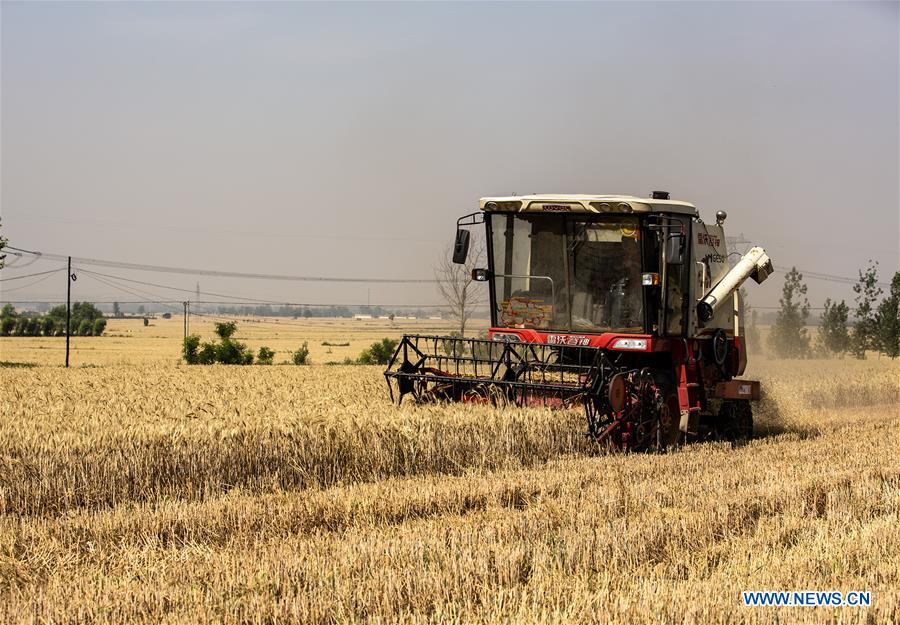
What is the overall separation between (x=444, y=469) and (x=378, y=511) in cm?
239

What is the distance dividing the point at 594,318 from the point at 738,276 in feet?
7.83

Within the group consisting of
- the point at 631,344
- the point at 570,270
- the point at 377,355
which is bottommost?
the point at 377,355

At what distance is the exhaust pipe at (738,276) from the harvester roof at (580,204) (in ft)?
3.67

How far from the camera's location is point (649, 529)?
6254mm

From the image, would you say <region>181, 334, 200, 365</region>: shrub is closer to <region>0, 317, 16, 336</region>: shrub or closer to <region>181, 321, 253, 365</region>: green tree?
<region>181, 321, 253, 365</region>: green tree

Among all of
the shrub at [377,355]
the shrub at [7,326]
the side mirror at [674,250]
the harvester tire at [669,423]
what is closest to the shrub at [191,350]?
the shrub at [377,355]

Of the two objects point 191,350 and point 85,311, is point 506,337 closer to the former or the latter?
point 191,350

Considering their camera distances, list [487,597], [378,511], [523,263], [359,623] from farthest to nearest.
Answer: [523,263] → [378,511] → [487,597] → [359,623]

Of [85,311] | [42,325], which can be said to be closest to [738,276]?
[42,325]

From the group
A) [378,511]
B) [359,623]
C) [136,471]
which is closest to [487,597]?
[359,623]

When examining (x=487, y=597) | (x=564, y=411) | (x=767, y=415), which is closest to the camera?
(x=487, y=597)

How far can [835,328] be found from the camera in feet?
121

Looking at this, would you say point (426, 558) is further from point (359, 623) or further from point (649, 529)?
point (649, 529)

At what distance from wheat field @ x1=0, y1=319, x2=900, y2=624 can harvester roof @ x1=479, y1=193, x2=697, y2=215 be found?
2.25m
